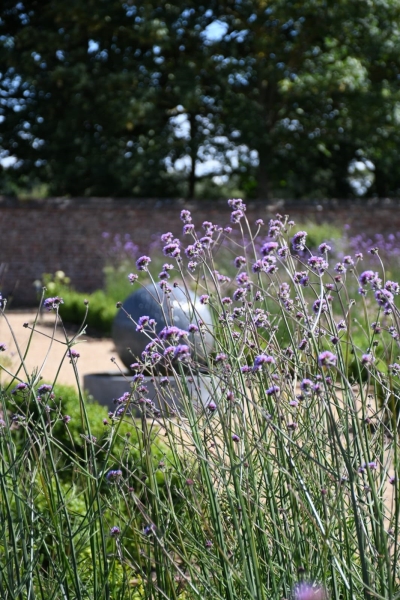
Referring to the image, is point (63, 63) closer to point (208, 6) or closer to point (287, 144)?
point (208, 6)

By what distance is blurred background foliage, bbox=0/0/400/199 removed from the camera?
18516mm

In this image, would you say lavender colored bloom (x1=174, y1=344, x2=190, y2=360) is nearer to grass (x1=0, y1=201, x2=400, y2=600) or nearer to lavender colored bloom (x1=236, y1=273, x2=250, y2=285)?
grass (x1=0, y1=201, x2=400, y2=600)

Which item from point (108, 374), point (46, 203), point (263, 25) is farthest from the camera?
point (263, 25)

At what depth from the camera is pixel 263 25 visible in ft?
62.8

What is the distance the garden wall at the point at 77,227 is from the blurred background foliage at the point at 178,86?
5.80 ft

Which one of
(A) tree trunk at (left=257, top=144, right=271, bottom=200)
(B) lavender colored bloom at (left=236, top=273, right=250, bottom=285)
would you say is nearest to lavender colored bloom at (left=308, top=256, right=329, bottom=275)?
(B) lavender colored bloom at (left=236, top=273, right=250, bottom=285)

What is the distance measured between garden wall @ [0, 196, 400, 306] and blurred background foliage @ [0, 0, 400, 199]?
177cm

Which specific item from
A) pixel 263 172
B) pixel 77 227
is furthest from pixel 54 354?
pixel 263 172

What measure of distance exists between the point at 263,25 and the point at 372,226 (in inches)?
214

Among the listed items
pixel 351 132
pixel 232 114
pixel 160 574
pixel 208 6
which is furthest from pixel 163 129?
pixel 160 574

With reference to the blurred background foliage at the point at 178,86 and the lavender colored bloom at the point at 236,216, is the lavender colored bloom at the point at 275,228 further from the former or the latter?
the blurred background foliage at the point at 178,86

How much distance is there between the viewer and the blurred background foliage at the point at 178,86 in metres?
18.5

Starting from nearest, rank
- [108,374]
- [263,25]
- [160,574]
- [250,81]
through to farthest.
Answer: [160,574], [108,374], [263,25], [250,81]

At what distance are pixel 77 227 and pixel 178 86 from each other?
3.98 m
